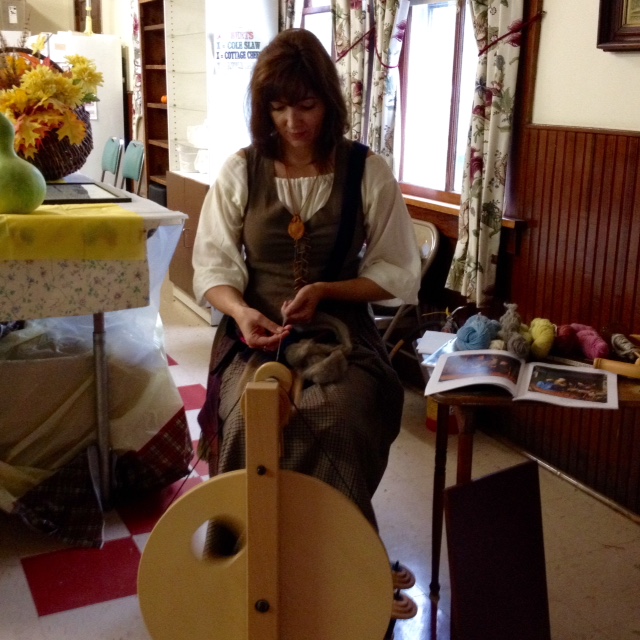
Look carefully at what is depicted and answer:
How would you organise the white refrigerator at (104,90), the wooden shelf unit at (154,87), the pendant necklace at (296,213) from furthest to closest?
1. the white refrigerator at (104,90)
2. the wooden shelf unit at (154,87)
3. the pendant necklace at (296,213)

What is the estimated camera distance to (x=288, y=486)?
A: 3.87 ft

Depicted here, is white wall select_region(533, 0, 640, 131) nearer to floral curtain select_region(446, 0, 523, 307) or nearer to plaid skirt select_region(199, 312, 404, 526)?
floral curtain select_region(446, 0, 523, 307)

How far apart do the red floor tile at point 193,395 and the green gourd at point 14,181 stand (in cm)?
132

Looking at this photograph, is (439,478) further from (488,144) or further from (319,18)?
(319,18)

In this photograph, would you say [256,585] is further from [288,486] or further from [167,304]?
[167,304]

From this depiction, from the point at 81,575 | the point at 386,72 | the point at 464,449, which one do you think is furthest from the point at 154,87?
the point at 464,449

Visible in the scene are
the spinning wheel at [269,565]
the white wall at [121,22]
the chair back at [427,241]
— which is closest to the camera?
the spinning wheel at [269,565]

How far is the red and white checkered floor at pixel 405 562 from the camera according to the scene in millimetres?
1758

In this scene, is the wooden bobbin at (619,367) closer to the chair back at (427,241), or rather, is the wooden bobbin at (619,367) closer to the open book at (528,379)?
the open book at (528,379)

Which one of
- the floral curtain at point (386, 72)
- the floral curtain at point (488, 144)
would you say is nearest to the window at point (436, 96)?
the floral curtain at point (386, 72)

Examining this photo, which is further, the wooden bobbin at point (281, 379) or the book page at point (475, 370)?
the book page at point (475, 370)

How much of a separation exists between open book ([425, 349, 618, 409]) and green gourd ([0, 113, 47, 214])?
3.08ft

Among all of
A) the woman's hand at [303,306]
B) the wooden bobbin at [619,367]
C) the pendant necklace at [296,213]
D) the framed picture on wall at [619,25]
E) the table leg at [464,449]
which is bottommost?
the table leg at [464,449]

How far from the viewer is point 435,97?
123 inches
